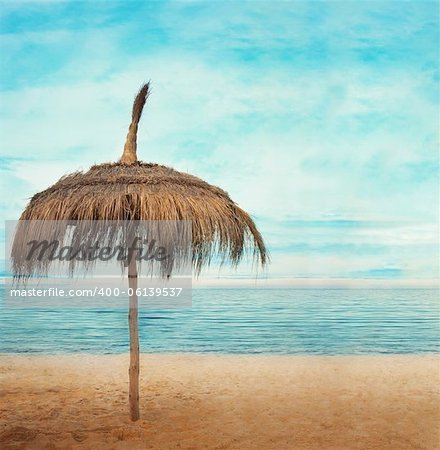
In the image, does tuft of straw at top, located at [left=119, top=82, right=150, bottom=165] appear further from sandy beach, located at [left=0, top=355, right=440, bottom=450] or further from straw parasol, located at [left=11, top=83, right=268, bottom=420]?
sandy beach, located at [left=0, top=355, right=440, bottom=450]

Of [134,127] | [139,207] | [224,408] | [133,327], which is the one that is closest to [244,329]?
[224,408]

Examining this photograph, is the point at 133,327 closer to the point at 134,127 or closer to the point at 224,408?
the point at 224,408

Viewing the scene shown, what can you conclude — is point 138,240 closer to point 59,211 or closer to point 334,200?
point 59,211

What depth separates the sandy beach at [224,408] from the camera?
4.57 metres

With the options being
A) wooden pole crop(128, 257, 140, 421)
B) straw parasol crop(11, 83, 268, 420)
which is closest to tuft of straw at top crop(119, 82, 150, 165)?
straw parasol crop(11, 83, 268, 420)

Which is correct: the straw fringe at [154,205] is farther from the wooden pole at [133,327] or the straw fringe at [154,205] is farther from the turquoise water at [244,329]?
the turquoise water at [244,329]

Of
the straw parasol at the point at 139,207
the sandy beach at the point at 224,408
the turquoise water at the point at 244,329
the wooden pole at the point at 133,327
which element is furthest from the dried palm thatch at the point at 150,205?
the turquoise water at the point at 244,329

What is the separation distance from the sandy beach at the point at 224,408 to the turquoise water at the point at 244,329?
4.82 meters

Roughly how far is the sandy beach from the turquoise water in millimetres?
4820

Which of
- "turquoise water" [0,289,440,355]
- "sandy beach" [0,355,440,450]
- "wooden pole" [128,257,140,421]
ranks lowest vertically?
"turquoise water" [0,289,440,355]

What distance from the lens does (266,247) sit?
4.99 metres

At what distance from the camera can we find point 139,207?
4363 millimetres

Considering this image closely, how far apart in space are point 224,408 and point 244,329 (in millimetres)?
13244

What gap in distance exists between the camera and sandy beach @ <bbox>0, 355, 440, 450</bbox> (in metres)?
4.57
